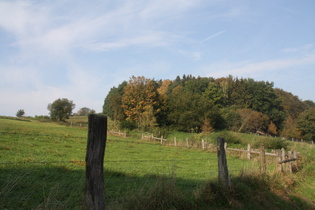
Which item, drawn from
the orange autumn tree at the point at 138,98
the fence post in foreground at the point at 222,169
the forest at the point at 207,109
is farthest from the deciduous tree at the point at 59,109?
the fence post in foreground at the point at 222,169

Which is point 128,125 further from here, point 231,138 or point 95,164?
point 95,164

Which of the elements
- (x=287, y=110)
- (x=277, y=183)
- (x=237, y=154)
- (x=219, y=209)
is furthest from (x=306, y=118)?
(x=219, y=209)

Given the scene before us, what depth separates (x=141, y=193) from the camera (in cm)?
469

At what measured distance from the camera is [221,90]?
228 ft

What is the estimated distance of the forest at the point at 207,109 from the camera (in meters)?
51.3

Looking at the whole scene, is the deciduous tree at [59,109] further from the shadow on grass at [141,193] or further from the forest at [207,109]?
the shadow on grass at [141,193]

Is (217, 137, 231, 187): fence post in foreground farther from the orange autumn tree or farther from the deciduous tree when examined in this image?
the deciduous tree

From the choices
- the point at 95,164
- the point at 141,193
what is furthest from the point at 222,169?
the point at 95,164

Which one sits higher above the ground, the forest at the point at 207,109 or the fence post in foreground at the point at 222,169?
the forest at the point at 207,109

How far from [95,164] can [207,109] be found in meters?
54.9

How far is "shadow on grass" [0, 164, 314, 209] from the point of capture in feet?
14.5

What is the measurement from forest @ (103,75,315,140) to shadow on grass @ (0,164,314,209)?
3097 cm

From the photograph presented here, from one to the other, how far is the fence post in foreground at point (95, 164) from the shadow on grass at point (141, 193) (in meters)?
0.40

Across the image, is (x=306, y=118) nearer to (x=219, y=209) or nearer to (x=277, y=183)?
(x=277, y=183)
